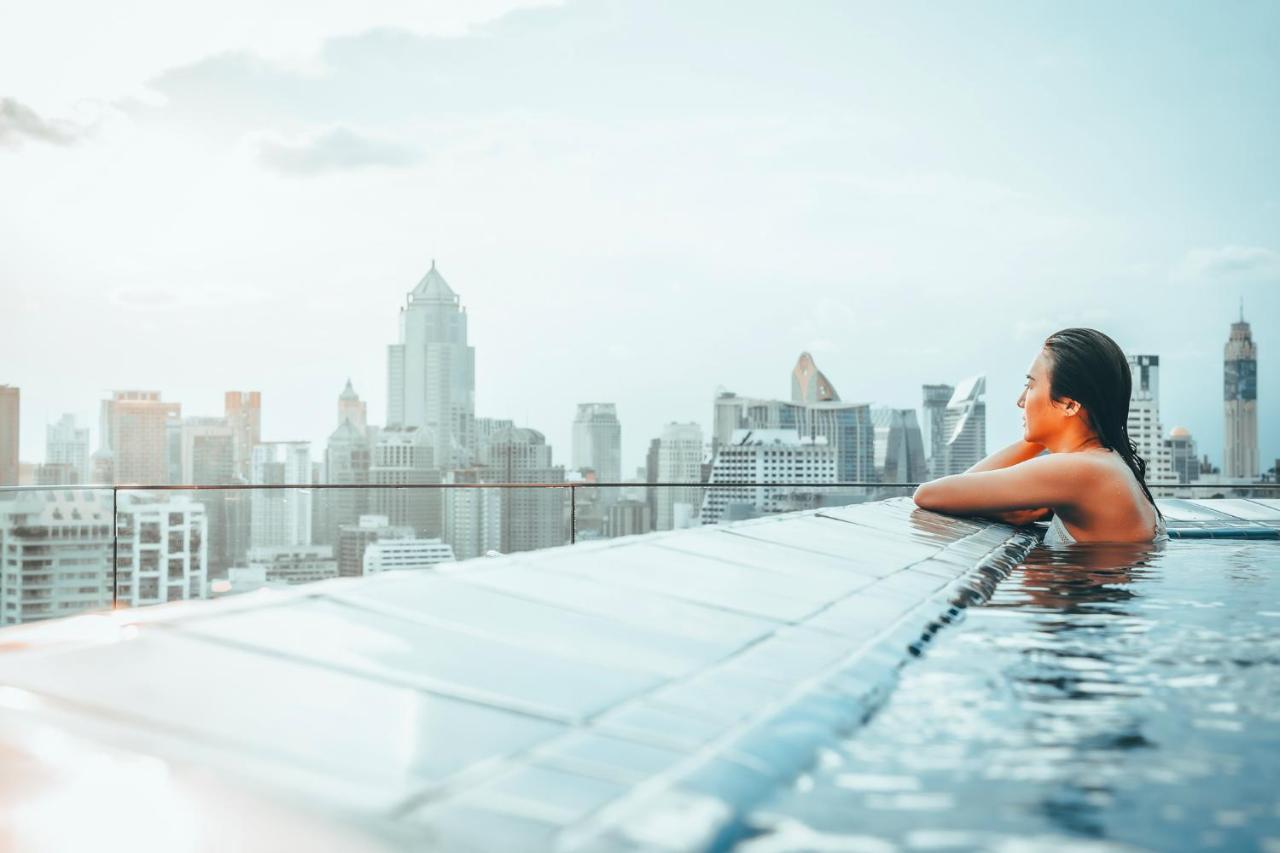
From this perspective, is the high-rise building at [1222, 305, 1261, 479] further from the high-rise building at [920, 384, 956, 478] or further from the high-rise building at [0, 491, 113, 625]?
the high-rise building at [0, 491, 113, 625]

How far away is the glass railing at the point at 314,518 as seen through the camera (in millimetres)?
4770

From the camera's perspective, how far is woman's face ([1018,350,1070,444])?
322cm

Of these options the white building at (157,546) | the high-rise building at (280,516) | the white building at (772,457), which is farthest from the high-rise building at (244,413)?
the white building at (157,546)

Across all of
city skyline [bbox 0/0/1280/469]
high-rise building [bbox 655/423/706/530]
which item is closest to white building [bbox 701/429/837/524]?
high-rise building [bbox 655/423/706/530]

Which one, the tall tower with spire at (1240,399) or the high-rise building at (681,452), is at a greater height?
the tall tower with spire at (1240,399)

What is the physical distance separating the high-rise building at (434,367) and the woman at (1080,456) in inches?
814

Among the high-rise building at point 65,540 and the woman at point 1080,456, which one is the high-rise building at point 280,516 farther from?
the woman at point 1080,456

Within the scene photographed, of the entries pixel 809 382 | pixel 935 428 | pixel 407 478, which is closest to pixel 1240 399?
pixel 809 382

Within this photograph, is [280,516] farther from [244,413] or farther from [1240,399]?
[1240,399]

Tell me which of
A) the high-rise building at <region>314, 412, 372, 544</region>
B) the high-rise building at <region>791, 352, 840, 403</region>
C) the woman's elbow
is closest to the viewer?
the woman's elbow

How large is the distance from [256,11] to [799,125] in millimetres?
10583

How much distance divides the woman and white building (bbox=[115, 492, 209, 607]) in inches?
121

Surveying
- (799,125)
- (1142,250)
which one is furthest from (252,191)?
(1142,250)

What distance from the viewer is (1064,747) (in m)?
0.95
